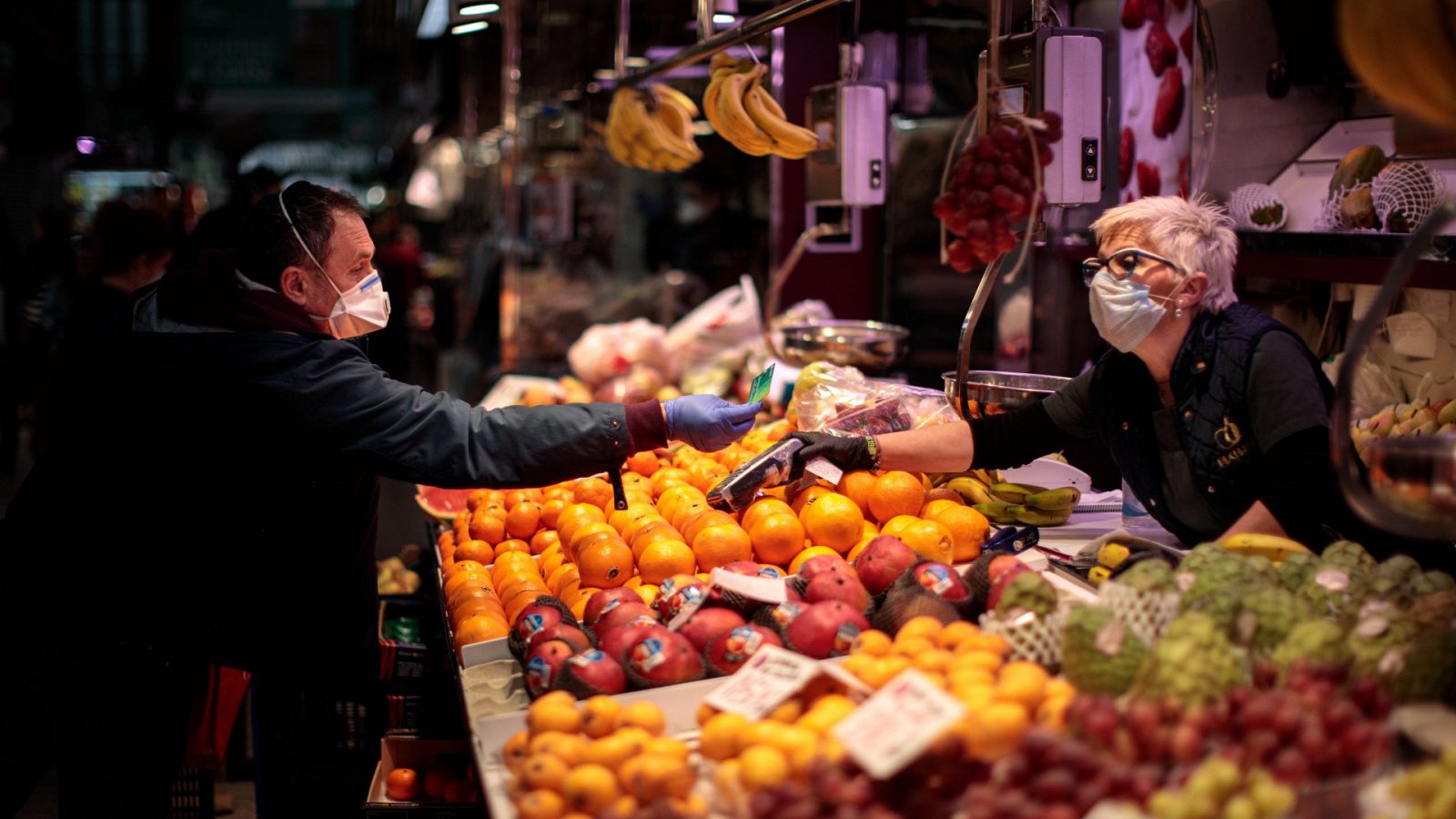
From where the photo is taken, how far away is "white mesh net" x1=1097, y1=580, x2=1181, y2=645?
7.06 ft

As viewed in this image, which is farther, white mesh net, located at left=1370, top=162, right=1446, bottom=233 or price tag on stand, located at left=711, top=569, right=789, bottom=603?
white mesh net, located at left=1370, top=162, right=1446, bottom=233

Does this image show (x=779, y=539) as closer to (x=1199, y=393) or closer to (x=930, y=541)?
(x=930, y=541)

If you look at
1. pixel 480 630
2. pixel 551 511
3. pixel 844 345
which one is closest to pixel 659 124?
pixel 844 345

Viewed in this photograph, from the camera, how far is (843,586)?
265 centimetres

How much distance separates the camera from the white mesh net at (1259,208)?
5031 millimetres

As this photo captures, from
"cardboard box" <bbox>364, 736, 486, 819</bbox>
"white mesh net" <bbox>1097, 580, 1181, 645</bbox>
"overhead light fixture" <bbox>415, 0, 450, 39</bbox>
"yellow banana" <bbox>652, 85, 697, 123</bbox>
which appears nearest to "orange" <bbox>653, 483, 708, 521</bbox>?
"cardboard box" <bbox>364, 736, 486, 819</bbox>

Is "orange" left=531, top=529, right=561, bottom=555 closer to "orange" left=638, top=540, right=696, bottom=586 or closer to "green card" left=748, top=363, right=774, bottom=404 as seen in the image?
"orange" left=638, top=540, right=696, bottom=586

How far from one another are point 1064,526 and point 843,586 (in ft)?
3.54

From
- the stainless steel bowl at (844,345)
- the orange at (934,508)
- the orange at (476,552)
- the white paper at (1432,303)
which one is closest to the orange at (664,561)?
the orange at (934,508)

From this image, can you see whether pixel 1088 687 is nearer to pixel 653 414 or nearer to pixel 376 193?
pixel 653 414

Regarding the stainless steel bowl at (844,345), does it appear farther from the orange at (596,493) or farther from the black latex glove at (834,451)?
the black latex glove at (834,451)

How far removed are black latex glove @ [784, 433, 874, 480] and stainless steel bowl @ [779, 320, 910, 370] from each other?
1.41m

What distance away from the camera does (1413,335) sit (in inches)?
181

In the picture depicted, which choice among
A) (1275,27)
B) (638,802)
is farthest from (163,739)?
(1275,27)
